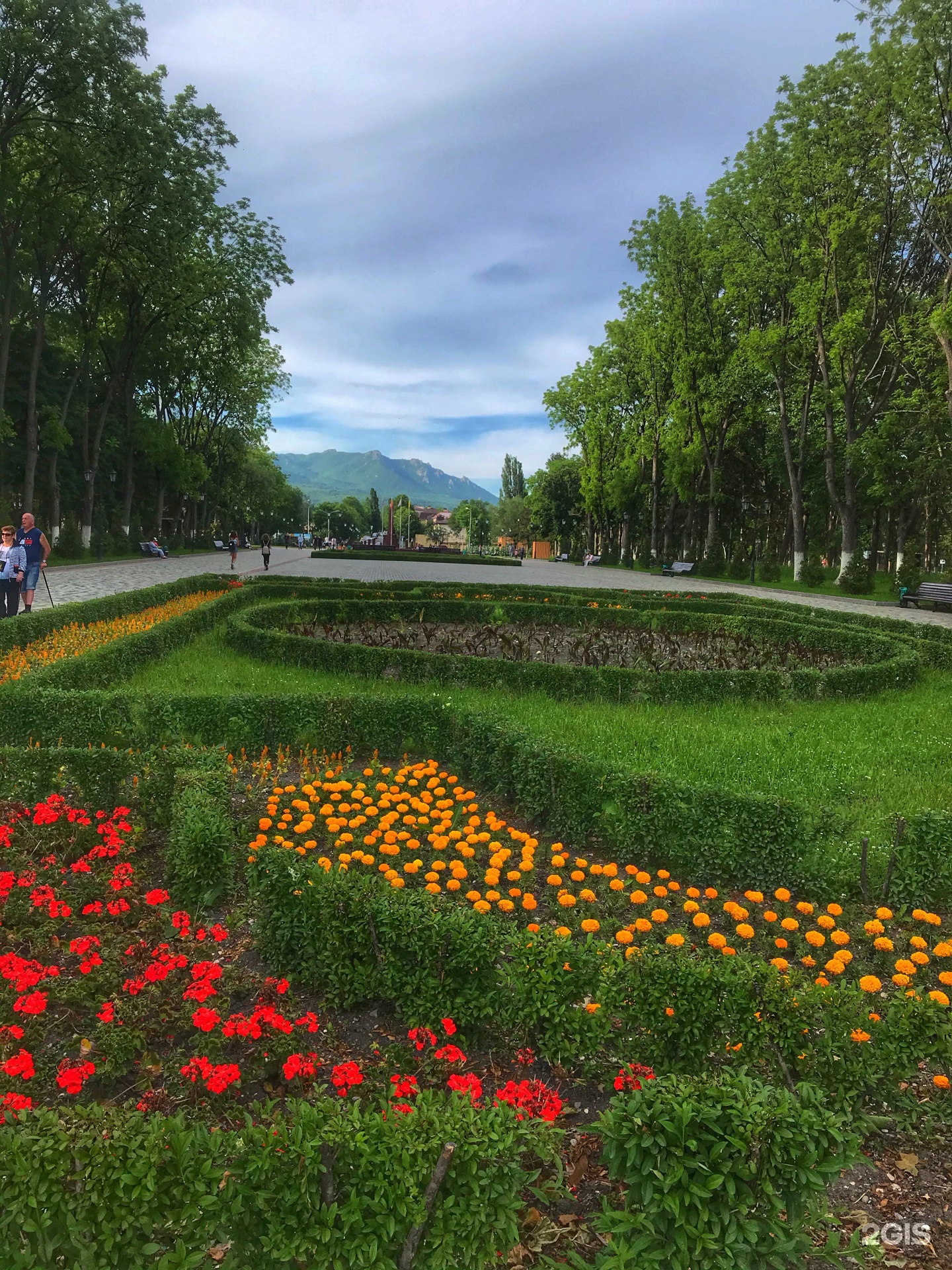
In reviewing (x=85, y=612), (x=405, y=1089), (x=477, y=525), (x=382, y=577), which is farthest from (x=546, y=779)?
(x=477, y=525)

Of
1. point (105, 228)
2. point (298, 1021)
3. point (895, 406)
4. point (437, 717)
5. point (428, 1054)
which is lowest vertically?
point (428, 1054)

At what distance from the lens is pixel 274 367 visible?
49.0m

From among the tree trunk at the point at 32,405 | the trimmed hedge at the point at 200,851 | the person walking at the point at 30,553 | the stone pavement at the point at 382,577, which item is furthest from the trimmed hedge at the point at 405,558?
the trimmed hedge at the point at 200,851

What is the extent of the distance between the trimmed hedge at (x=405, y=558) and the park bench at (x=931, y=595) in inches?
1122

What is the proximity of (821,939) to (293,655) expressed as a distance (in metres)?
8.37

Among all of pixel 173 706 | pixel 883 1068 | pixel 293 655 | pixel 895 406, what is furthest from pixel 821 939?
pixel 895 406

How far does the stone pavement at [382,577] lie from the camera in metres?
19.9

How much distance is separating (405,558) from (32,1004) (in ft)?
165

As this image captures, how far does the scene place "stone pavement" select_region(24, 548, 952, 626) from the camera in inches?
785

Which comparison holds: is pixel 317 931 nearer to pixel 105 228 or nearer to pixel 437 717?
pixel 437 717

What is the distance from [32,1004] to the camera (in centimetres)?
279

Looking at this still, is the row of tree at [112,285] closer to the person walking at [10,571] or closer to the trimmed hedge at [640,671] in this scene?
the person walking at [10,571]

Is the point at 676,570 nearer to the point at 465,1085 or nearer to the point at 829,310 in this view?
the point at 829,310

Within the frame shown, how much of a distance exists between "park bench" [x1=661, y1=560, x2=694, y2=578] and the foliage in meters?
37.4
